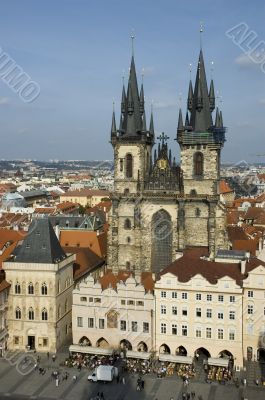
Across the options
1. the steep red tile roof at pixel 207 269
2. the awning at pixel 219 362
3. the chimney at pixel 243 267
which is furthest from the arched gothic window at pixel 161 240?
the awning at pixel 219 362

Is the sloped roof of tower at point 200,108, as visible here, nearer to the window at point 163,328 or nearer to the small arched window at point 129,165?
the small arched window at point 129,165

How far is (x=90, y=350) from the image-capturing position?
58.0 m

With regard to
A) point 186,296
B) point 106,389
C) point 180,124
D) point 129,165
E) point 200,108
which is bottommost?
point 106,389

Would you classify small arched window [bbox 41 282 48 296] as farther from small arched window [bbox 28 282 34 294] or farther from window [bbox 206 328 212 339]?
window [bbox 206 328 212 339]

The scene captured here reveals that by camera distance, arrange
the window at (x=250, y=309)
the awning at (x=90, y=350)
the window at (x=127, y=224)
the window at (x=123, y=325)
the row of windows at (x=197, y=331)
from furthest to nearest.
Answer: the window at (x=127, y=224), the window at (x=123, y=325), the awning at (x=90, y=350), the row of windows at (x=197, y=331), the window at (x=250, y=309)

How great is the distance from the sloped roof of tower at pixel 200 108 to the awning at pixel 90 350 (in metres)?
34.4

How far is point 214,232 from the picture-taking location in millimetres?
74375

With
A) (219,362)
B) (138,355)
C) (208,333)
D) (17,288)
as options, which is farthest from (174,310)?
(17,288)

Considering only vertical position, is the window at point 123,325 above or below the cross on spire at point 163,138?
below

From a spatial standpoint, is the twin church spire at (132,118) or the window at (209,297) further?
the twin church spire at (132,118)

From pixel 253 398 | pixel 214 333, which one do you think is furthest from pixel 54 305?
pixel 253 398

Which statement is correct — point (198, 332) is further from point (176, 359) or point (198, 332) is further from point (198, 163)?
point (198, 163)

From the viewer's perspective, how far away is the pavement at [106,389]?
162 ft

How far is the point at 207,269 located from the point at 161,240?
19626 mm
